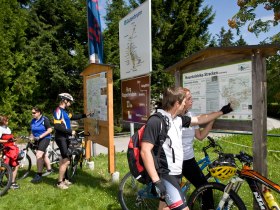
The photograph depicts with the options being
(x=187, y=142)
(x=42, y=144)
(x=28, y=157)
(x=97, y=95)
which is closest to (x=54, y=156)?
(x=28, y=157)

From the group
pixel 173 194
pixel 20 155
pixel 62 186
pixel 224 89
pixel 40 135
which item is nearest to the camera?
pixel 173 194

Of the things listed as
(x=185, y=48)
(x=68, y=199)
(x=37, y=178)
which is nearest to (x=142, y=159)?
(x=68, y=199)

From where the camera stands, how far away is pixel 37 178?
7535 mm

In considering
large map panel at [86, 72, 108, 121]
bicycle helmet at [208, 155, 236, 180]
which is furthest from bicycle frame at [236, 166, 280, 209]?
large map panel at [86, 72, 108, 121]

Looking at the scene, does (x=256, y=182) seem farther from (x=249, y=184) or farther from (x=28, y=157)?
(x=28, y=157)

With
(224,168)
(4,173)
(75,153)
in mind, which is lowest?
(4,173)

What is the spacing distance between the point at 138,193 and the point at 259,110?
2.27m

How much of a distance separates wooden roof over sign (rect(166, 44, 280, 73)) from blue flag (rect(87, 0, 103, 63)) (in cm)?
329

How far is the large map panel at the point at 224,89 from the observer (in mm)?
3919

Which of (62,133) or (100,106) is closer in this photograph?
(62,133)

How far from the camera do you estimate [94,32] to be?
8.22 meters

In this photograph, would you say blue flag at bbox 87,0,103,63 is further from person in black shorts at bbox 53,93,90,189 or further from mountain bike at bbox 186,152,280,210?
mountain bike at bbox 186,152,280,210

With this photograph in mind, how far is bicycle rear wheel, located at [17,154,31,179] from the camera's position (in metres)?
8.18

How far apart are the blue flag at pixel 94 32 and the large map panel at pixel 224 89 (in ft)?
12.1
